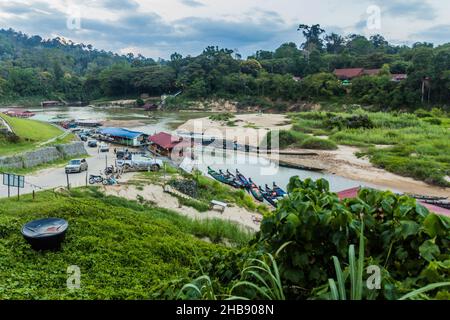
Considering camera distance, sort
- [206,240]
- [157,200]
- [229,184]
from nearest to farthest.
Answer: [206,240] < [157,200] < [229,184]

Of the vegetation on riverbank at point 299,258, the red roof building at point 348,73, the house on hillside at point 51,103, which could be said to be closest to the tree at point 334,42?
the red roof building at point 348,73

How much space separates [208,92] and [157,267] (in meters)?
70.1

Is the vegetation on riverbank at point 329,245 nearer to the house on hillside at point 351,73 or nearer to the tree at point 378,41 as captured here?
the house on hillside at point 351,73

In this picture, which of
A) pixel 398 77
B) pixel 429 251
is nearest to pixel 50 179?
pixel 429 251

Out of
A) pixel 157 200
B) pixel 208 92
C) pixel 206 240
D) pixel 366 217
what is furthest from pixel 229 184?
pixel 208 92

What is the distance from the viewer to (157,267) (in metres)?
7.15

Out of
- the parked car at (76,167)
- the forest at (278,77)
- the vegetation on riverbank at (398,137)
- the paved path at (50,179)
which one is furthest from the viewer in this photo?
the forest at (278,77)

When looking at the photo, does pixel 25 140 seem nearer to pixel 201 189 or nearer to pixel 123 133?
pixel 201 189

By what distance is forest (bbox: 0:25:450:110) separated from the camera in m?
50.7

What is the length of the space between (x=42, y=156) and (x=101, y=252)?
13.7 m

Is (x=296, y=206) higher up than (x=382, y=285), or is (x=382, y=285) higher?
(x=296, y=206)

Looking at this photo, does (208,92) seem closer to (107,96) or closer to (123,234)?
(107,96)

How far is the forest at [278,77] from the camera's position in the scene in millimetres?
50656

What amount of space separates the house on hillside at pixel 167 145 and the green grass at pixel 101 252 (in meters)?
16.4
